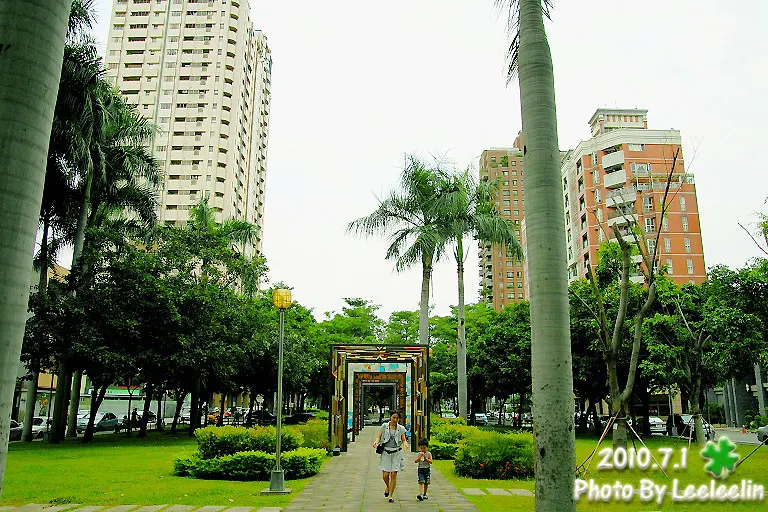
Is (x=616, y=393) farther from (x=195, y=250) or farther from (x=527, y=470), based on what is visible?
(x=195, y=250)

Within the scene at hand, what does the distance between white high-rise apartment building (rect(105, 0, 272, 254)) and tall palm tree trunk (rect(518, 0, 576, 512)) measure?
60.7m

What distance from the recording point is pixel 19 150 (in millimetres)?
3625

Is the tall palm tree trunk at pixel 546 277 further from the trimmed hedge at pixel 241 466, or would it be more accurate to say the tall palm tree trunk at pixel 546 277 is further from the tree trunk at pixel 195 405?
the tree trunk at pixel 195 405

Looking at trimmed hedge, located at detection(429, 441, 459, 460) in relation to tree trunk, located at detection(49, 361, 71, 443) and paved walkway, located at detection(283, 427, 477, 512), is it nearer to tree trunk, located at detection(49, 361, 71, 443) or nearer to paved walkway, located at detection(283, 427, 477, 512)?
paved walkway, located at detection(283, 427, 477, 512)

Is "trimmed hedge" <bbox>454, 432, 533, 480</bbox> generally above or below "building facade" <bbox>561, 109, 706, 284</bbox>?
below

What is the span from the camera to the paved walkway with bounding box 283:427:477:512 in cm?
998

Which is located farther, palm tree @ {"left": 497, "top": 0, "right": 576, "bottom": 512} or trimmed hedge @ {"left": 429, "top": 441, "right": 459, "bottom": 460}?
trimmed hedge @ {"left": 429, "top": 441, "right": 459, "bottom": 460}

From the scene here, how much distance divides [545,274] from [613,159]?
57.7 m

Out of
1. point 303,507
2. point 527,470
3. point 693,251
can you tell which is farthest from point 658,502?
point 693,251

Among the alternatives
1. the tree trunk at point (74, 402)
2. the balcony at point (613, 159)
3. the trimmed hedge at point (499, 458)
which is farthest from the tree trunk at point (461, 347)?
the balcony at point (613, 159)

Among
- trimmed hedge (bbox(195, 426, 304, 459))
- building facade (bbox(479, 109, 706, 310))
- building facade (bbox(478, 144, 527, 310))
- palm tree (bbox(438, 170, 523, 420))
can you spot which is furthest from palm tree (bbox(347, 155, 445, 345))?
building facade (bbox(478, 144, 527, 310))

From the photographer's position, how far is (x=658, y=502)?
940 centimetres

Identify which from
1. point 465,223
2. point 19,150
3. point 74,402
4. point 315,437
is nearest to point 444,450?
point 315,437

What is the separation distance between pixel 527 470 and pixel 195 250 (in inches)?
703
